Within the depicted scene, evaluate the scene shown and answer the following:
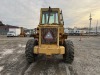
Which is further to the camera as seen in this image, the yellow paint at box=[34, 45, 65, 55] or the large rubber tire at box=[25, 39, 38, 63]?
the large rubber tire at box=[25, 39, 38, 63]

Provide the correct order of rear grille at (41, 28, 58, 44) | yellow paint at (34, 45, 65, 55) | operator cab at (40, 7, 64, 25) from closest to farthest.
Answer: yellow paint at (34, 45, 65, 55)
rear grille at (41, 28, 58, 44)
operator cab at (40, 7, 64, 25)

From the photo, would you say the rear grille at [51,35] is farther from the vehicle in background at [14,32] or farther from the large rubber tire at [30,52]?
the vehicle in background at [14,32]

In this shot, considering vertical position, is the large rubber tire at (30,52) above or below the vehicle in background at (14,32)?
below

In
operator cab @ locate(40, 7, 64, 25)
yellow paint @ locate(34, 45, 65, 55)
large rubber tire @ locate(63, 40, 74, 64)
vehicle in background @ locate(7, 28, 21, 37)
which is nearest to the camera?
yellow paint @ locate(34, 45, 65, 55)

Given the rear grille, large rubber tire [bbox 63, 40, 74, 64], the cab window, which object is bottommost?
large rubber tire [bbox 63, 40, 74, 64]

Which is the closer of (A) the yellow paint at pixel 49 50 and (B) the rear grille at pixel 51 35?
(A) the yellow paint at pixel 49 50

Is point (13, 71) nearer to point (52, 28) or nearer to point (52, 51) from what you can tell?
point (52, 51)

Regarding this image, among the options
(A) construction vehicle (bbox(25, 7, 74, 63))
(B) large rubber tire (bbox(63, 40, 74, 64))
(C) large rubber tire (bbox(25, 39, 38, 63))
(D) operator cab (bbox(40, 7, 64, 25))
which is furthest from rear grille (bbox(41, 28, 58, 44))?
(D) operator cab (bbox(40, 7, 64, 25))

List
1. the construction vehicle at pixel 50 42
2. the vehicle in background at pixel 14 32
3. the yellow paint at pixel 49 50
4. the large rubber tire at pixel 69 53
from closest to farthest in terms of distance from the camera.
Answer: the yellow paint at pixel 49 50, the construction vehicle at pixel 50 42, the large rubber tire at pixel 69 53, the vehicle in background at pixel 14 32

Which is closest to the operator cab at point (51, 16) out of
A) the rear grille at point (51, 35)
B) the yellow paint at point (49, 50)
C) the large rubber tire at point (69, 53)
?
the rear grille at point (51, 35)

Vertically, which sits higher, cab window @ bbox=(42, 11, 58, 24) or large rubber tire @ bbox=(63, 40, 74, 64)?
cab window @ bbox=(42, 11, 58, 24)

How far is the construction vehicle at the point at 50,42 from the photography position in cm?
1173

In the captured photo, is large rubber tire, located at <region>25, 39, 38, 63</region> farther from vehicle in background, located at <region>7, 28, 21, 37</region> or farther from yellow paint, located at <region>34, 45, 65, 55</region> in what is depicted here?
vehicle in background, located at <region>7, 28, 21, 37</region>

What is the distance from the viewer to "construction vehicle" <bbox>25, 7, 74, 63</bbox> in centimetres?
1173
